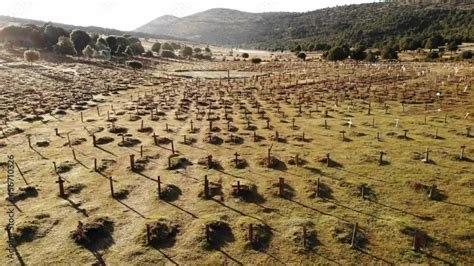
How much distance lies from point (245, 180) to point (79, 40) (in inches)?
5439

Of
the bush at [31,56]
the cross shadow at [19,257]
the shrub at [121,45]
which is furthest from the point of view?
the shrub at [121,45]

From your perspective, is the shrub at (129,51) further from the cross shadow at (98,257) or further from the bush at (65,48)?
the cross shadow at (98,257)

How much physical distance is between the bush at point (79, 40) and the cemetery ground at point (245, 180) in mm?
92771

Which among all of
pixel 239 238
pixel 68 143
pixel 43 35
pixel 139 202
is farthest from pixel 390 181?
pixel 43 35

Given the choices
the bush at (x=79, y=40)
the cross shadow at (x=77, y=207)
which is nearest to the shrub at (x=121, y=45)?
the bush at (x=79, y=40)

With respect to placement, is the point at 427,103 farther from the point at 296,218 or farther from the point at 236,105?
the point at 296,218

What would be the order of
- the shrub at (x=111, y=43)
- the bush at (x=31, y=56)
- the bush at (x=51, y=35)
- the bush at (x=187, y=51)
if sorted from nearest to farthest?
1. the bush at (x=31, y=56)
2. the bush at (x=51, y=35)
3. the shrub at (x=111, y=43)
4. the bush at (x=187, y=51)

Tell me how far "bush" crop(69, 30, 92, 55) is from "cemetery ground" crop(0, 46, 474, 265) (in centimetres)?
9277

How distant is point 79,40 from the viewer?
494 feet

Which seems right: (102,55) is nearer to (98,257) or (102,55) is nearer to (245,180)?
(245,180)

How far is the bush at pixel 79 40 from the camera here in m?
149

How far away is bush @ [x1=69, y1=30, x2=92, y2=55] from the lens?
148750 mm

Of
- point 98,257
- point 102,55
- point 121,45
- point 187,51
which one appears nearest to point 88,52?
point 102,55

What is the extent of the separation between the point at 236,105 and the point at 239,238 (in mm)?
39764
